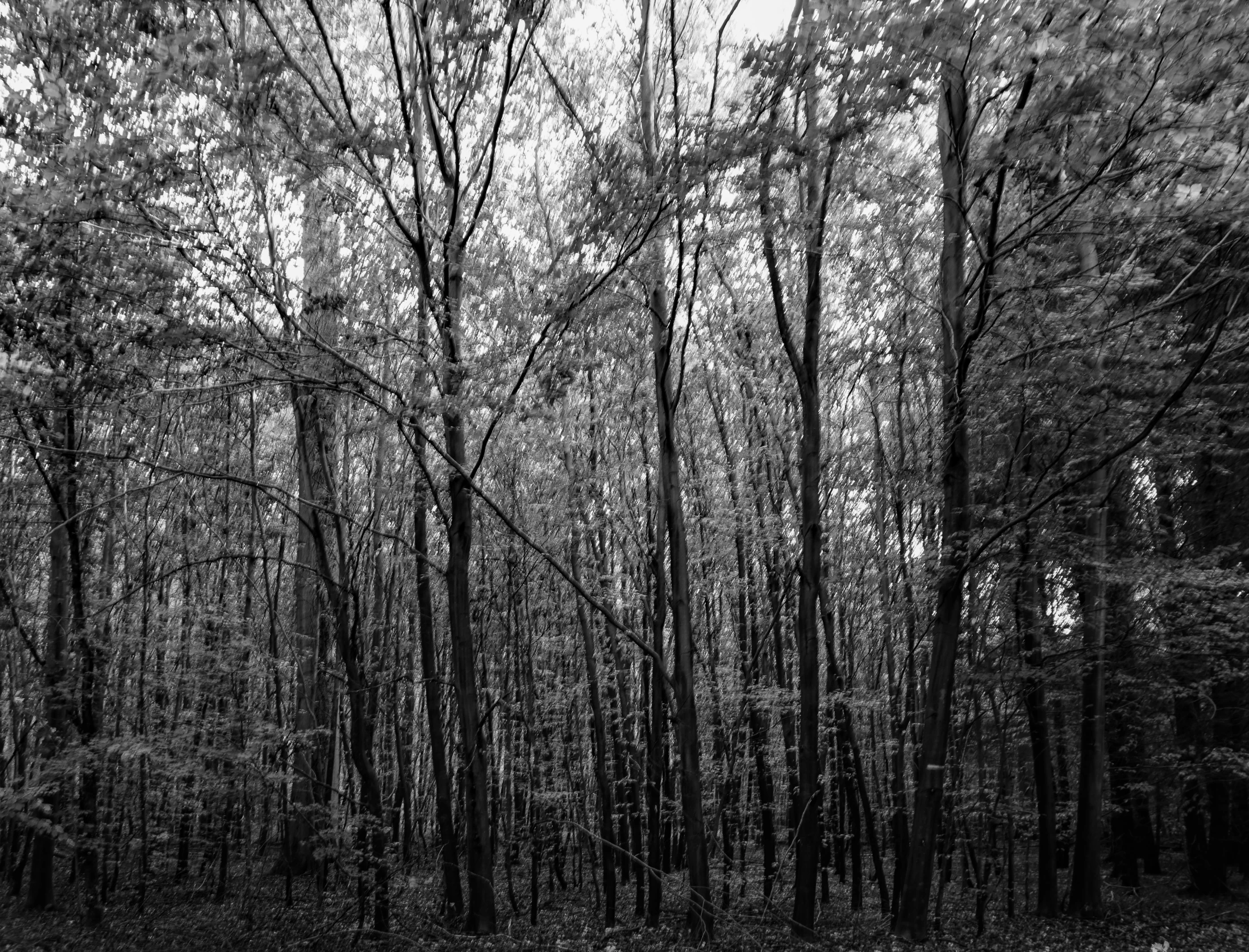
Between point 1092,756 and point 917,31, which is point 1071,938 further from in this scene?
point 917,31

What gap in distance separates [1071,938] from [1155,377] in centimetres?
633

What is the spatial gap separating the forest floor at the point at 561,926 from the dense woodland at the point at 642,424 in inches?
13.6

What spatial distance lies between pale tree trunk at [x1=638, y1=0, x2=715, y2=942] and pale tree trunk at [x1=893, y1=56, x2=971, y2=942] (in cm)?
188

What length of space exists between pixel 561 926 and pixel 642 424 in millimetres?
8551

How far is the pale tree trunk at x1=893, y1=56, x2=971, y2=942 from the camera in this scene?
7.29 metres

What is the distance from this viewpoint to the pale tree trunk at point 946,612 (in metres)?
7.29

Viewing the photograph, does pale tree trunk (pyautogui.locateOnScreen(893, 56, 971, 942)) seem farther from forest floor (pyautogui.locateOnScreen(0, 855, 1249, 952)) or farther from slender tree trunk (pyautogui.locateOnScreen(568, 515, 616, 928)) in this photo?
slender tree trunk (pyautogui.locateOnScreen(568, 515, 616, 928))

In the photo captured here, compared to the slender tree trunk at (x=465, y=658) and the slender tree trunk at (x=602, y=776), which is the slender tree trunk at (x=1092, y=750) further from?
the slender tree trunk at (x=465, y=658)

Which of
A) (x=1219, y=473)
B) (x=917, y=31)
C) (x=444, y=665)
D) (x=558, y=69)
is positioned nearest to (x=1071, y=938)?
(x=1219, y=473)

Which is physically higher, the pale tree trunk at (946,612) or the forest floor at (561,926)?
→ the pale tree trunk at (946,612)

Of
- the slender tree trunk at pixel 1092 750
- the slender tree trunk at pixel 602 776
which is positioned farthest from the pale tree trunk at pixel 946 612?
the slender tree trunk at pixel 602 776

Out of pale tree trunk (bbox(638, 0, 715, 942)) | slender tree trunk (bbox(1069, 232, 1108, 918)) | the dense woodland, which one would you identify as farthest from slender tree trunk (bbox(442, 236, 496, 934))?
slender tree trunk (bbox(1069, 232, 1108, 918))

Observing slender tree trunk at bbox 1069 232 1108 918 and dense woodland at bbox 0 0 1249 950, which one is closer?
dense woodland at bbox 0 0 1249 950

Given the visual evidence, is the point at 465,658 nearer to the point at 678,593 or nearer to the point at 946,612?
the point at 678,593
